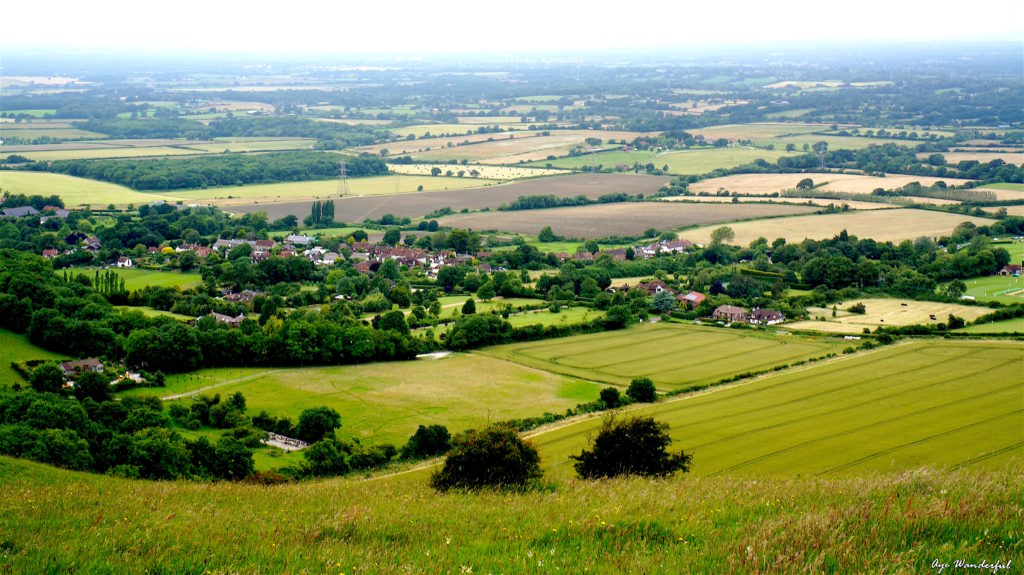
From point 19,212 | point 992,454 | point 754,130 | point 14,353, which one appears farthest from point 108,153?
point 992,454

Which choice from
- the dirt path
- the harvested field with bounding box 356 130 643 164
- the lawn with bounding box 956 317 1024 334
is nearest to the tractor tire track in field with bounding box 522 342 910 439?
the lawn with bounding box 956 317 1024 334

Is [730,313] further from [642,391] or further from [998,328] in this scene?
[642,391]

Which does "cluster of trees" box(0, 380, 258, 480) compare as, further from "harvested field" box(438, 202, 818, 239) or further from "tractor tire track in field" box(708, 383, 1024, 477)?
"harvested field" box(438, 202, 818, 239)

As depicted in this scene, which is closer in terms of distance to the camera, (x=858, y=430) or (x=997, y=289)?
(x=858, y=430)

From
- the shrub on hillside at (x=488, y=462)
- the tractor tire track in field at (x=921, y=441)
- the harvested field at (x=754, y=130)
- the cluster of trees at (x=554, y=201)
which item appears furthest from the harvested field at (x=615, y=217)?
the shrub on hillside at (x=488, y=462)

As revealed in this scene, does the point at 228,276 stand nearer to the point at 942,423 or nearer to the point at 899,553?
the point at 942,423

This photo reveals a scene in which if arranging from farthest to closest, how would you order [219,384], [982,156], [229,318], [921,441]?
[982,156] → [229,318] → [219,384] → [921,441]

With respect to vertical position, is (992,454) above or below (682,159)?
above

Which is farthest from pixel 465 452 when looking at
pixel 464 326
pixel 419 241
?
pixel 419 241
